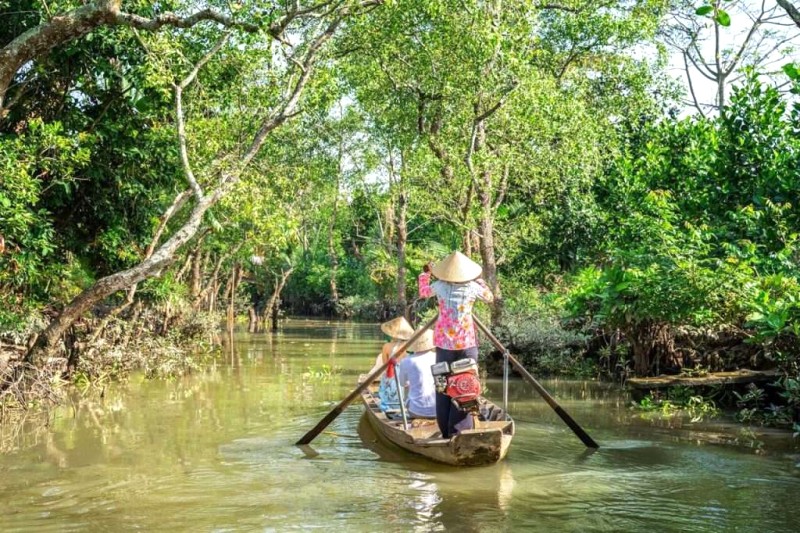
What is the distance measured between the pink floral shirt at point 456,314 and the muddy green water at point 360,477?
127 cm

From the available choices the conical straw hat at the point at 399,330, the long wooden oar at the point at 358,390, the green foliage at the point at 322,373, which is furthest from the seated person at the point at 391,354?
the green foliage at the point at 322,373

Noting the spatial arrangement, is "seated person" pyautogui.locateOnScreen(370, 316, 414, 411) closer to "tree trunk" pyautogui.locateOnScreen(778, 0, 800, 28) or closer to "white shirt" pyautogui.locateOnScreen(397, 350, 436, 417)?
"white shirt" pyautogui.locateOnScreen(397, 350, 436, 417)

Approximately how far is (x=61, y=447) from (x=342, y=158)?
20.8m

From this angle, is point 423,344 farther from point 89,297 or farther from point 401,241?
point 401,241

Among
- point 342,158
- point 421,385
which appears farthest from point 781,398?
point 342,158

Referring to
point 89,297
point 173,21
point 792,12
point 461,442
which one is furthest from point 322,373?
point 792,12

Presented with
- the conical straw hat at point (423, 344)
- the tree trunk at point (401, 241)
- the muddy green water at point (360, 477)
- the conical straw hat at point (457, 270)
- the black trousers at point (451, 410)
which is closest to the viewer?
the muddy green water at point (360, 477)

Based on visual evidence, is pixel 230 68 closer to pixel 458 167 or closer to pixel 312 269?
pixel 458 167

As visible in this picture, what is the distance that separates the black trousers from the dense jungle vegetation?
157 inches

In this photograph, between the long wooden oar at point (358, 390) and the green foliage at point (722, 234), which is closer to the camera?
the long wooden oar at point (358, 390)

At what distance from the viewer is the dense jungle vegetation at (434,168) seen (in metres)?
11.1

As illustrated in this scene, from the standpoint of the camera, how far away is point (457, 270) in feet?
27.1

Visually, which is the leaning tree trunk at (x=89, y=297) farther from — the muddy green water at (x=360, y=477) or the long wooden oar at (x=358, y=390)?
the long wooden oar at (x=358, y=390)

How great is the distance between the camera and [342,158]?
95.9ft
